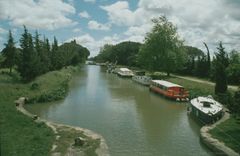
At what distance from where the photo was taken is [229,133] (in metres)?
22.0

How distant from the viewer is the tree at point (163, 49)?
62219 mm

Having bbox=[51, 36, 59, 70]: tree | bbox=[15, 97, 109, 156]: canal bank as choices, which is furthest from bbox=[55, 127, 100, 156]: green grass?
bbox=[51, 36, 59, 70]: tree

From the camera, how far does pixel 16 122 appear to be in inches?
907

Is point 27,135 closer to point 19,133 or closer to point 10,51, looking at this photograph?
point 19,133

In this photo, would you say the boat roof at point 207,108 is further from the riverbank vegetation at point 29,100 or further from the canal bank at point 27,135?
the riverbank vegetation at point 29,100

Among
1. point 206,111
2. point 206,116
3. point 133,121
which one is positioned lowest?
point 133,121

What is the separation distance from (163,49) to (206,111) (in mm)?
37779

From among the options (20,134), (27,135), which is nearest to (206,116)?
(27,135)

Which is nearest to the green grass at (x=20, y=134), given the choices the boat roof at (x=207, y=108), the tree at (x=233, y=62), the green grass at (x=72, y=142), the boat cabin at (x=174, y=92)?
the green grass at (x=72, y=142)

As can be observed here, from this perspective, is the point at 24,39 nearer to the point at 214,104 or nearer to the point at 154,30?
the point at 154,30

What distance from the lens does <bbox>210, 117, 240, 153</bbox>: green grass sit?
63.8 feet

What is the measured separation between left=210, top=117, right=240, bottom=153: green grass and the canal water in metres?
1.26

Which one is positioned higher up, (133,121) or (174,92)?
(174,92)

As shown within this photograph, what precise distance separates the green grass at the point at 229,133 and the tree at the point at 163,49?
37.1 m
